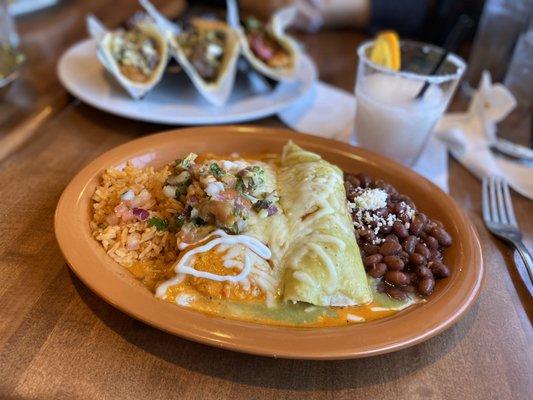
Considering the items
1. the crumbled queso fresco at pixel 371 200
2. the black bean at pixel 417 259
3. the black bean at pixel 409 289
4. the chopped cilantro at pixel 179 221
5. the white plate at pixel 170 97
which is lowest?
the white plate at pixel 170 97

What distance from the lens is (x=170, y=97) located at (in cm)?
260

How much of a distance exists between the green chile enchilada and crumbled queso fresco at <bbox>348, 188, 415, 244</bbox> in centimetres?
2

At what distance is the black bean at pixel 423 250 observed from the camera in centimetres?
162

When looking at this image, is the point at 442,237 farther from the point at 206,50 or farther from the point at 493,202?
the point at 206,50

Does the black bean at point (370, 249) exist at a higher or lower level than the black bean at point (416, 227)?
lower

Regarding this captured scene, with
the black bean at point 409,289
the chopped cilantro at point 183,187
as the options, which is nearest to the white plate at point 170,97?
the chopped cilantro at point 183,187

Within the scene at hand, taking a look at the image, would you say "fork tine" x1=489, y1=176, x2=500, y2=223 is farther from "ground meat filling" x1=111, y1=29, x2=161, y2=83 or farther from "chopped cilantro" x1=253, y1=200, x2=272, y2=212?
"ground meat filling" x1=111, y1=29, x2=161, y2=83

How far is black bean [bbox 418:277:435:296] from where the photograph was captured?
150 centimetres

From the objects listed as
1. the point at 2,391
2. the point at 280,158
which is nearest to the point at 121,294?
the point at 2,391

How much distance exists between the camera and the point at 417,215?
1.75 m

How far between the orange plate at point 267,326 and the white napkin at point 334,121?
511 mm

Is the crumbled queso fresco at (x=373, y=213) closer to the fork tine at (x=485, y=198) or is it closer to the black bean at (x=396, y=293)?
the black bean at (x=396, y=293)

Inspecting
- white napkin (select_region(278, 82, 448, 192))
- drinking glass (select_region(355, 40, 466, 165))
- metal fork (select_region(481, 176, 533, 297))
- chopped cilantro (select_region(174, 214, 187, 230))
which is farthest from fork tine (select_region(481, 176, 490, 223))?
chopped cilantro (select_region(174, 214, 187, 230))

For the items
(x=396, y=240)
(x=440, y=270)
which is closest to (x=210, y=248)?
(x=396, y=240)
